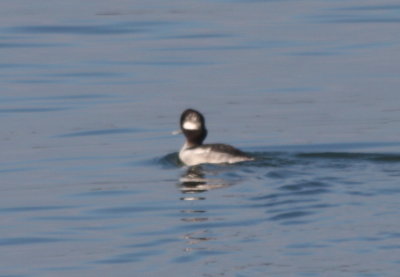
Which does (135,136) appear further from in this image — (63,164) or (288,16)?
(288,16)

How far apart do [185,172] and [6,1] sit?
75.6 feet

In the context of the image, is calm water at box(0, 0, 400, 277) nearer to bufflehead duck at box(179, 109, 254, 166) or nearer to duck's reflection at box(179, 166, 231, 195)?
duck's reflection at box(179, 166, 231, 195)

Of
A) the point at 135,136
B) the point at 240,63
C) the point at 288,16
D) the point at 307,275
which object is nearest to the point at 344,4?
the point at 288,16

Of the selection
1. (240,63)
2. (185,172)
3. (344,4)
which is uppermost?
(344,4)

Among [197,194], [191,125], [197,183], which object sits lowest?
[197,194]

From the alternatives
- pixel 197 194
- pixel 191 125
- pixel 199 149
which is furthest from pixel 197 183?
pixel 191 125

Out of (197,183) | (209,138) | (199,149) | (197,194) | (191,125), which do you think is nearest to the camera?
(197,194)

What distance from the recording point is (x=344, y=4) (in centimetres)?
3978

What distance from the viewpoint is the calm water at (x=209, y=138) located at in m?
14.5

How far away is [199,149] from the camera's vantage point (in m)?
20.5

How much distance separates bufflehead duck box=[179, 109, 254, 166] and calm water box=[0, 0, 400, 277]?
8.6 inches

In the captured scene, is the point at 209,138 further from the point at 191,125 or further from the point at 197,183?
the point at 197,183

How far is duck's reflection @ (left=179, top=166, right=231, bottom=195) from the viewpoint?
18.2m

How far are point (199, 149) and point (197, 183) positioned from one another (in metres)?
1.68
